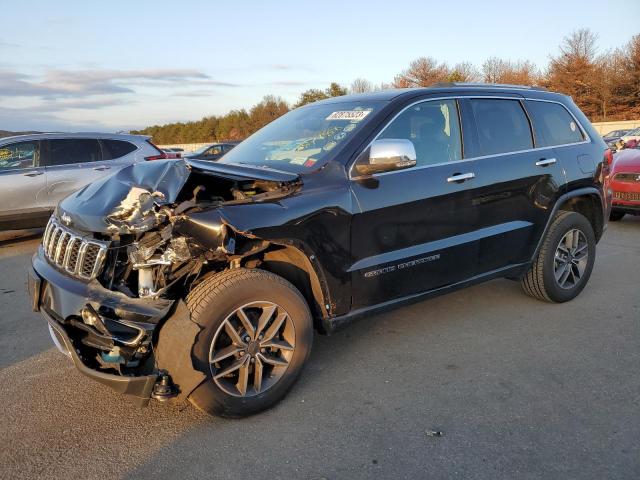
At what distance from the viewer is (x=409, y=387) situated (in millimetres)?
3367

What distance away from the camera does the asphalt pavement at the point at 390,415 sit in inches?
103

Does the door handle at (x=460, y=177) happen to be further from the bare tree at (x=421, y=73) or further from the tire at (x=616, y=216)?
the bare tree at (x=421, y=73)

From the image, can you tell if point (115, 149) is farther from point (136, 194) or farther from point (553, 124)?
point (553, 124)

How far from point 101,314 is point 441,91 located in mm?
2855

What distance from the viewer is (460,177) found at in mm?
3807

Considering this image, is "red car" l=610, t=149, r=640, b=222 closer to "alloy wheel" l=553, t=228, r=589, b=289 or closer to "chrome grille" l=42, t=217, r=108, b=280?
"alloy wheel" l=553, t=228, r=589, b=289

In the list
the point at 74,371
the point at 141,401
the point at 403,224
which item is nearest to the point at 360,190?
the point at 403,224

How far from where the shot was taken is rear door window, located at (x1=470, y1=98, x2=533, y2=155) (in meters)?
4.12

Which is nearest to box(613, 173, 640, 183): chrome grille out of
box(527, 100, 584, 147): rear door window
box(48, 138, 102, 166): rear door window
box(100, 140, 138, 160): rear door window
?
box(527, 100, 584, 147): rear door window

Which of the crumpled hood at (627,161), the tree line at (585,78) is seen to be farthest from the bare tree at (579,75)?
the crumpled hood at (627,161)

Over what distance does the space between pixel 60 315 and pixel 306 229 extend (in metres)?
1.48

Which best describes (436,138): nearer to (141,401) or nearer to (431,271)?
(431,271)

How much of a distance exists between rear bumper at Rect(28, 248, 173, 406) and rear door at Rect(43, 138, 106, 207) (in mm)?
5465

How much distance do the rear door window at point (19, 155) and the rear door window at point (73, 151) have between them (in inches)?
8.6
